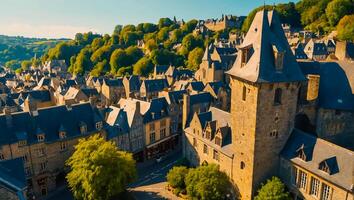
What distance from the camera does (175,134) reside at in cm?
5916

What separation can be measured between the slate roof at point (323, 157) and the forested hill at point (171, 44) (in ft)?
283

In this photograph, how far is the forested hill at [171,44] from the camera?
406 ft

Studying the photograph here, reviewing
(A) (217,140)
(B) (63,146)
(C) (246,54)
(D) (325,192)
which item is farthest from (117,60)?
(D) (325,192)

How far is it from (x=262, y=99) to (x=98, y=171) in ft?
69.2

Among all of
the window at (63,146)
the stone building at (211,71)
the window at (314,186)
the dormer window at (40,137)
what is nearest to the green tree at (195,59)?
the stone building at (211,71)

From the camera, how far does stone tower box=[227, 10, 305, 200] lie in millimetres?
30516

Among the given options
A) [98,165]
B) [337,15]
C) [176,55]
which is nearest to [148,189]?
[98,165]

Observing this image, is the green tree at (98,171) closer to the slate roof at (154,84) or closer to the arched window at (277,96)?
the arched window at (277,96)

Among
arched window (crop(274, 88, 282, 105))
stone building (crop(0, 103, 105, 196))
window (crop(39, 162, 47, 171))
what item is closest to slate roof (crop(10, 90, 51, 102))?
stone building (crop(0, 103, 105, 196))

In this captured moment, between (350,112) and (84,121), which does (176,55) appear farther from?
(350,112)

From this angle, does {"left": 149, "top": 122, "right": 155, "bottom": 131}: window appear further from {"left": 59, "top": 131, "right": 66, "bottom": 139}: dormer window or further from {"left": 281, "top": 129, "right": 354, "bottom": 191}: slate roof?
{"left": 281, "top": 129, "right": 354, "bottom": 191}: slate roof

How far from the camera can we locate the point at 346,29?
106125 mm

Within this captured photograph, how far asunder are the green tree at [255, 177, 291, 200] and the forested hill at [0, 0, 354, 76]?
88.0m

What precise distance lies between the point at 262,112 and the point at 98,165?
2070 centimetres
